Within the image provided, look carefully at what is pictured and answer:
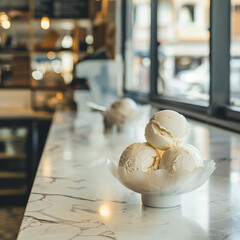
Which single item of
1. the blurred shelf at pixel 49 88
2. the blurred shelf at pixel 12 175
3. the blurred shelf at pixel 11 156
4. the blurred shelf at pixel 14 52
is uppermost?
the blurred shelf at pixel 14 52

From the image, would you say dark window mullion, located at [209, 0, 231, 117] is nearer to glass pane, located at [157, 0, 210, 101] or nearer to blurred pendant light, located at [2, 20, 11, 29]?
glass pane, located at [157, 0, 210, 101]

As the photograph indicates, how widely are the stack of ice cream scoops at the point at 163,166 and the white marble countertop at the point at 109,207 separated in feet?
0.15

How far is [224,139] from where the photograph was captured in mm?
2305

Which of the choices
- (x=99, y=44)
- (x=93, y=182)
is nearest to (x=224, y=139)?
(x=93, y=182)

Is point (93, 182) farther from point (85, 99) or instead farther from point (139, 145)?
point (85, 99)

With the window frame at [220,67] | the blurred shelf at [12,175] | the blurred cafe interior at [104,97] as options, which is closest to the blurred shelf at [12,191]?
the blurred cafe interior at [104,97]

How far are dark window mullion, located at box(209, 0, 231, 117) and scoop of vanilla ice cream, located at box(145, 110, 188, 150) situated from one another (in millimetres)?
1472

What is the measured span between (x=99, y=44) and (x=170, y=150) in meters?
4.26

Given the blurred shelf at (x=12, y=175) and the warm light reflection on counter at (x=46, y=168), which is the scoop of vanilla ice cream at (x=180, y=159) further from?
the blurred shelf at (x=12, y=175)

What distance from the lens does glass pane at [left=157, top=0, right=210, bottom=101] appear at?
3195 millimetres

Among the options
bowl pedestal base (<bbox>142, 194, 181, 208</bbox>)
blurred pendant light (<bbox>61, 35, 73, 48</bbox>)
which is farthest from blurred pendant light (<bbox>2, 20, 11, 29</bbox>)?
bowl pedestal base (<bbox>142, 194, 181, 208</bbox>)

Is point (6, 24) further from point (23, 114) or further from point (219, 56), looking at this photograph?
point (219, 56)

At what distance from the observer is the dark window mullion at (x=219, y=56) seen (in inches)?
103

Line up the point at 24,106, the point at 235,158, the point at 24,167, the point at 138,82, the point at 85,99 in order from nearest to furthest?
the point at 235,158 < the point at 85,99 < the point at 138,82 < the point at 24,167 < the point at 24,106
